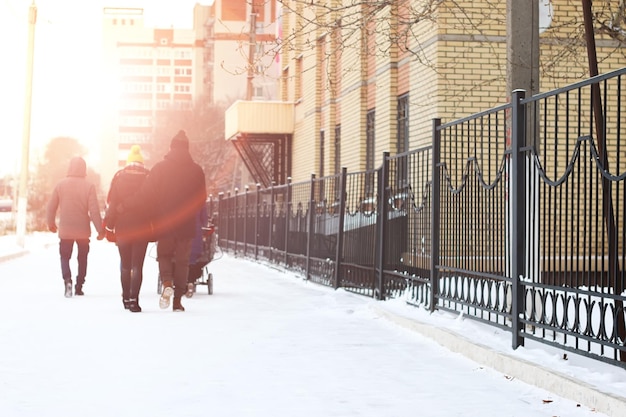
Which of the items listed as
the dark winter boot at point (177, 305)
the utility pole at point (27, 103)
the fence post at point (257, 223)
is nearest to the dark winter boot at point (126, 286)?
the dark winter boot at point (177, 305)

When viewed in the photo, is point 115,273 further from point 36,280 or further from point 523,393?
point 523,393

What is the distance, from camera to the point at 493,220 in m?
8.83

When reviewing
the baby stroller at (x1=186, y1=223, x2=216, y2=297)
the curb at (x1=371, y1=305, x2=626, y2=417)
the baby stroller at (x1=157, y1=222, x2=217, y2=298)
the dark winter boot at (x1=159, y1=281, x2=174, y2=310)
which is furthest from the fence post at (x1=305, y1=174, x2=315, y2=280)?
the curb at (x1=371, y1=305, x2=626, y2=417)

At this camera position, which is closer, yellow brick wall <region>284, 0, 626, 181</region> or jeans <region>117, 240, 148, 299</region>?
jeans <region>117, 240, 148, 299</region>

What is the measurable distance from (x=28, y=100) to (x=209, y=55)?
8645 cm

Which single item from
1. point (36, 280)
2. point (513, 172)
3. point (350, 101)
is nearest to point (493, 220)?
point (513, 172)

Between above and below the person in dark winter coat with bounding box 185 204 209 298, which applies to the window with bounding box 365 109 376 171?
above

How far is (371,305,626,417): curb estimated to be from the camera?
570 centimetres

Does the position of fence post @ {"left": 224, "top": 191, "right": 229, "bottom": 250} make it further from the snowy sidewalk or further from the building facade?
the snowy sidewalk

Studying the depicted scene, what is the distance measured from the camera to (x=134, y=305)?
38.9ft

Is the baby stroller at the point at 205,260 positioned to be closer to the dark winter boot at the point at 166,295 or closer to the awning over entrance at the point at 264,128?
the dark winter boot at the point at 166,295

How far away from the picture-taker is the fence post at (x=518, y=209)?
26.1 feet

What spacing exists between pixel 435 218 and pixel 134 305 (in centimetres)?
376

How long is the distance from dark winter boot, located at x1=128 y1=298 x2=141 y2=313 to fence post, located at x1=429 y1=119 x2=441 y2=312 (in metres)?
3.50
